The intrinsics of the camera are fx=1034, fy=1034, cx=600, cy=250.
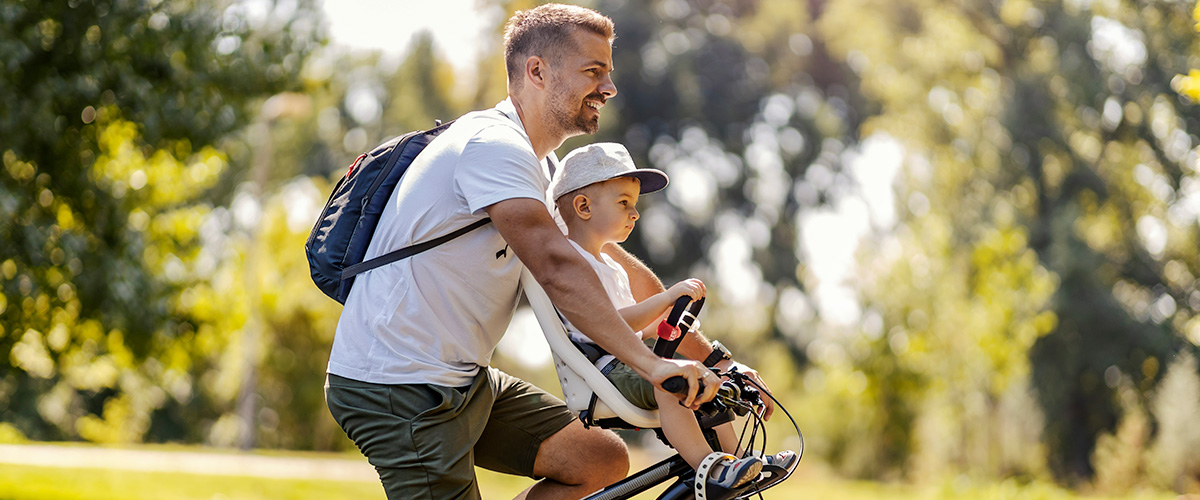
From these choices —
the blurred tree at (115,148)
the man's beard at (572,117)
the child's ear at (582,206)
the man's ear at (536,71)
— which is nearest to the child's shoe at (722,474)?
the child's ear at (582,206)

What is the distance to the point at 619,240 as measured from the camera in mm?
3172

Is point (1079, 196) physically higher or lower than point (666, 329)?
lower

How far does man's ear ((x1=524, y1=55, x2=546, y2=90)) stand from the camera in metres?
3.00

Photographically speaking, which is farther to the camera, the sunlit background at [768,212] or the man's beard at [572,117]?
the sunlit background at [768,212]

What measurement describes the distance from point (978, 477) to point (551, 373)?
520 inches

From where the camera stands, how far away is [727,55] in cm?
3195

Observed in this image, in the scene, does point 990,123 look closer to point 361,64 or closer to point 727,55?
point 727,55

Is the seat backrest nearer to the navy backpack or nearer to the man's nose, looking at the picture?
the navy backpack

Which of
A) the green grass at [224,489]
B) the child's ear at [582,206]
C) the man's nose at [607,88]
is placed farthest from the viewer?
the green grass at [224,489]

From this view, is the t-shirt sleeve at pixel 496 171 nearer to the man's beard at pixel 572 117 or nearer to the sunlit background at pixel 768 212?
the man's beard at pixel 572 117

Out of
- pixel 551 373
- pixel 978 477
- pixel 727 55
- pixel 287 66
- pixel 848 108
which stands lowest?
pixel 551 373

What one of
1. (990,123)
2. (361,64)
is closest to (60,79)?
(990,123)

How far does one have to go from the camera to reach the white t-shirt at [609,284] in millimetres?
3049

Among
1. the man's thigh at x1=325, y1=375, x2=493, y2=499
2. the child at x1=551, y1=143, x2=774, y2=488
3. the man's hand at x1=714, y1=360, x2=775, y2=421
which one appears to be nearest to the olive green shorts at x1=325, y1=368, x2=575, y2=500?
the man's thigh at x1=325, y1=375, x2=493, y2=499
